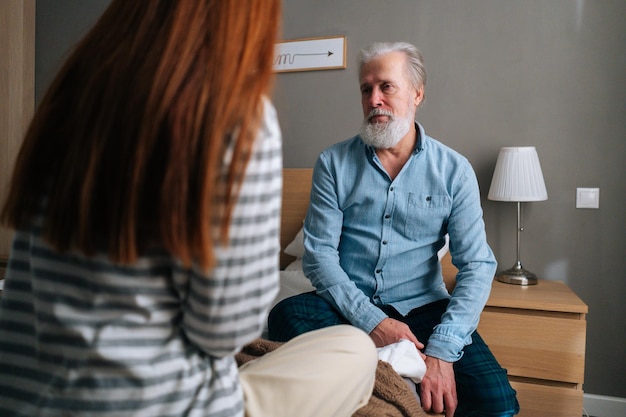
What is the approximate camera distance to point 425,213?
1700 millimetres

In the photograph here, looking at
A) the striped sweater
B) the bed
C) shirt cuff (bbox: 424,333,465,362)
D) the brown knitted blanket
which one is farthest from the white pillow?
the striped sweater

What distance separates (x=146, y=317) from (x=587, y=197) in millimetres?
2224

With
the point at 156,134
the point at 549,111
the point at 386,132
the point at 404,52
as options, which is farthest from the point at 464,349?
the point at 549,111

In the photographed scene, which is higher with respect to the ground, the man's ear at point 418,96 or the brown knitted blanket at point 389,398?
the man's ear at point 418,96

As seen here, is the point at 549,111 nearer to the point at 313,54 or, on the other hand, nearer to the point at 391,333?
the point at 313,54

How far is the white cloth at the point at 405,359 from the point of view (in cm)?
130

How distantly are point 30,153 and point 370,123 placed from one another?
1.22m

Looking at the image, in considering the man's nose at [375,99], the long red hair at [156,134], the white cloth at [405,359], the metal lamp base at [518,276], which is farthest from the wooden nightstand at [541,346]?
the long red hair at [156,134]

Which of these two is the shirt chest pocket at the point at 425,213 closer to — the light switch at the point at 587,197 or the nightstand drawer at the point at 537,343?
the nightstand drawer at the point at 537,343

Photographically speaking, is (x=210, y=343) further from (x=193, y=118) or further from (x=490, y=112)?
(x=490, y=112)

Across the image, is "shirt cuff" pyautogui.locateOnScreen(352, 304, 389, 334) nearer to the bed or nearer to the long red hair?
the bed

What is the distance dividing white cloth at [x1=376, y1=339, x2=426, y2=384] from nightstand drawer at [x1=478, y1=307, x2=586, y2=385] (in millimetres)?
730

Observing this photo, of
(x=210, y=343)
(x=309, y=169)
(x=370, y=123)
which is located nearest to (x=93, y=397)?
(x=210, y=343)

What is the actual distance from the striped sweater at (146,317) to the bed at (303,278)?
0.46 metres
